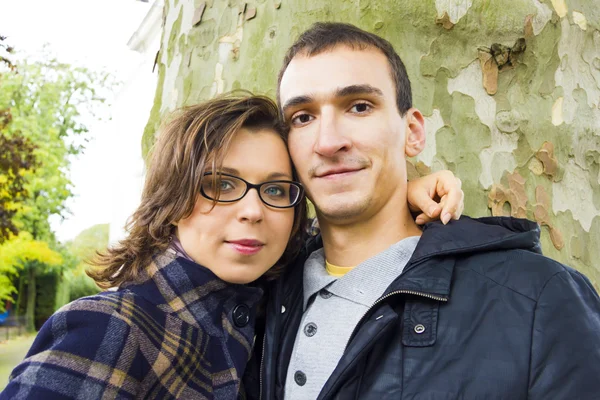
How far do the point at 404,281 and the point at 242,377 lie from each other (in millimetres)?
563

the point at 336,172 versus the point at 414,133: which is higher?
the point at 414,133

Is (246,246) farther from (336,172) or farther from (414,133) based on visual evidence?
(414,133)

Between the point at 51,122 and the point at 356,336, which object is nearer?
the point at 356,336

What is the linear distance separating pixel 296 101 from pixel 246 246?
18.7 inches

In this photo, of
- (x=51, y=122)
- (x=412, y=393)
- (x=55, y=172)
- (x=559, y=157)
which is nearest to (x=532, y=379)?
(x=412, y=393)

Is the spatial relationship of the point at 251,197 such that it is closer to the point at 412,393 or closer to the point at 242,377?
the point at 242,377

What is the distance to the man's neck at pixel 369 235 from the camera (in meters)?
1.61

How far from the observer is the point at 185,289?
54.5 inches

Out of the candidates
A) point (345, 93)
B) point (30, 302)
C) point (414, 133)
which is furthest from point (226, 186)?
point (30, 302)

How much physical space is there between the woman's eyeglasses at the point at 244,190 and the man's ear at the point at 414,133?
44 cm

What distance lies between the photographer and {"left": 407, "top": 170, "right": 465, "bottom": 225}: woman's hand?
1484 millimetres

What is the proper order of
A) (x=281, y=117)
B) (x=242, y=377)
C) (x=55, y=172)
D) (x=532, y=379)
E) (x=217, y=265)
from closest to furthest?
(x=532, y=379), (x=217, y=265), (x=242, y=377), (x=281, y=117), (x=55, y=172)

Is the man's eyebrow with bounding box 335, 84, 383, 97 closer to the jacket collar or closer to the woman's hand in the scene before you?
the woman's hand

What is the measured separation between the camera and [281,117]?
1695 mm
